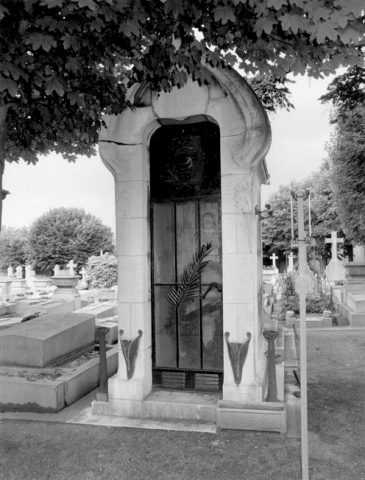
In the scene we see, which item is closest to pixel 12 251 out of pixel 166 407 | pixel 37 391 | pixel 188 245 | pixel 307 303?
pixel 307 303

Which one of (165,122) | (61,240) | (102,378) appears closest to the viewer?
(102,378)

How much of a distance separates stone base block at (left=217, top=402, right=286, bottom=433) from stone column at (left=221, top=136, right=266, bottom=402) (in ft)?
0.71

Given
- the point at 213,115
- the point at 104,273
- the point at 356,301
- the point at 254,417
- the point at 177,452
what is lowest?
the point at 177,452

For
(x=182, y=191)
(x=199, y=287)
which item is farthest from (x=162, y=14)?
(x=199, y=287)

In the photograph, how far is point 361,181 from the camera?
19297 millimetres

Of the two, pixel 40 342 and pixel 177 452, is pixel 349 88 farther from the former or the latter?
pixel 177 452

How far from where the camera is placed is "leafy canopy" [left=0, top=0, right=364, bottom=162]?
3.56 meters

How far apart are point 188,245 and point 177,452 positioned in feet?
9.09

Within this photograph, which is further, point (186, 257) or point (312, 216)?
point (312, 216)

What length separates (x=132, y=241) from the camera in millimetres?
5602

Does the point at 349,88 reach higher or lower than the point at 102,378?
higher

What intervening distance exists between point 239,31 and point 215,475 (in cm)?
433

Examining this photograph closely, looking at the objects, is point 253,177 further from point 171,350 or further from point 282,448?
point 282,448

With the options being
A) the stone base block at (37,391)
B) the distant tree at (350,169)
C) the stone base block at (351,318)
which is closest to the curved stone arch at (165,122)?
the stone base block at (37,391)
